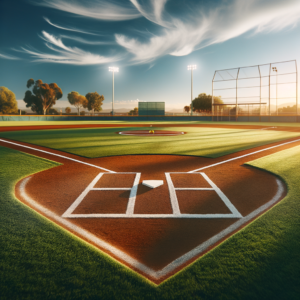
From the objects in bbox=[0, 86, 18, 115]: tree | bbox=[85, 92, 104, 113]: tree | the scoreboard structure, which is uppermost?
bbox=[85, 92, 104, 113]: tree

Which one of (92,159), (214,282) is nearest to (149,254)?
(214,282)

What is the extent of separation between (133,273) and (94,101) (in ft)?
307

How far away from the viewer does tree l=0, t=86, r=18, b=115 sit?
2532 inches

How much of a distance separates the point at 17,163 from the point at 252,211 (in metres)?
6.17

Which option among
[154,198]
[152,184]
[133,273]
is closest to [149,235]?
[133,273]

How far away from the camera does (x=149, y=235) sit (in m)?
2.78

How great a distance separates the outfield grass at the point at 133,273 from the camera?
1.78 m

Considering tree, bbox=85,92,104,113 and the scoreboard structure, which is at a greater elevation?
tree, bbox=85,92,104,113

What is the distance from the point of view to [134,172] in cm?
572

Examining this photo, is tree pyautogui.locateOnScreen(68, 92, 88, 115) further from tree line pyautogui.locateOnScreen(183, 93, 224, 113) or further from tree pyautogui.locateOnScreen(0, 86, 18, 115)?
tree line pyautogui.locateOnScreen(183, 93, 224, 113)

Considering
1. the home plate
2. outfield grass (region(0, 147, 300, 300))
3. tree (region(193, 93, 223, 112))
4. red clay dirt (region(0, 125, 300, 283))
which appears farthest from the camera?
tree (region(193, 93, 223, 112))

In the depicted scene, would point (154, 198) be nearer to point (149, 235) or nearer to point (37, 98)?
point (149, 235)

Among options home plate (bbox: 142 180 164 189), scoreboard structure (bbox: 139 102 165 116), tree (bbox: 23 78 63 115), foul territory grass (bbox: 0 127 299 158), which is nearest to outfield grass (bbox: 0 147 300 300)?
home plate (bbox: 142 180 164 189)

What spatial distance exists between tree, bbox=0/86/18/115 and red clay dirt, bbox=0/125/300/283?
70931 mm
